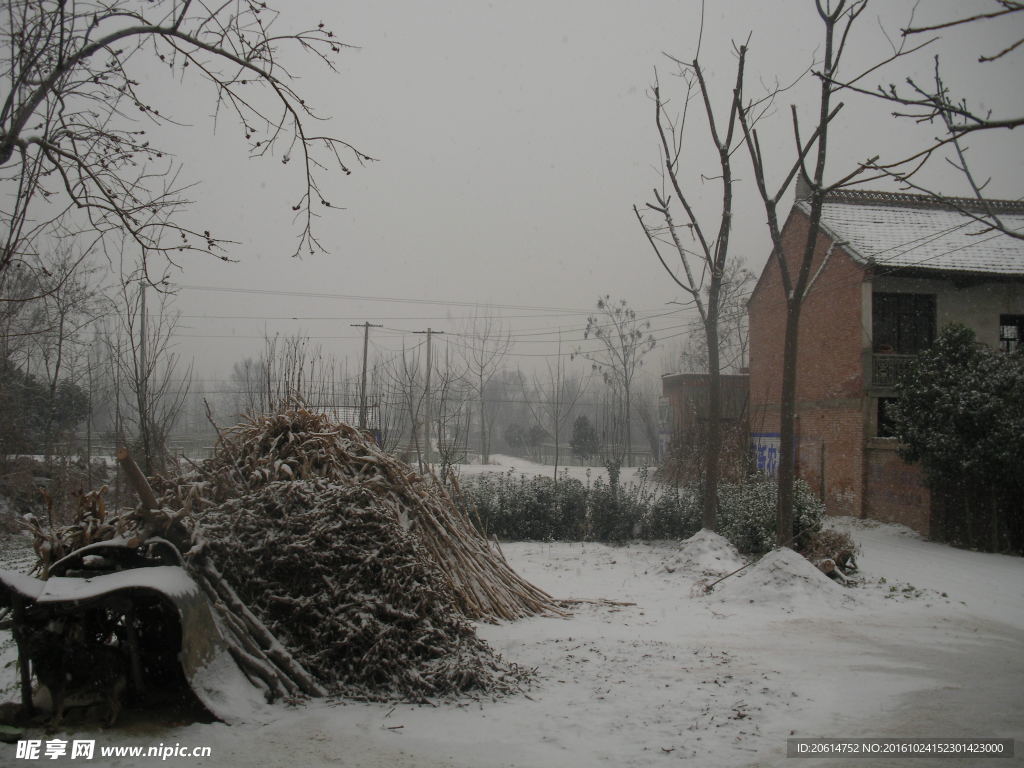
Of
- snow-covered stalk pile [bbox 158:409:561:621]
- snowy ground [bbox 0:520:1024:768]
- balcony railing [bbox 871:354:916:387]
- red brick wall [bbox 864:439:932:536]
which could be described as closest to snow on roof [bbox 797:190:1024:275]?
balcony railing [bbox 871:354:916:387]

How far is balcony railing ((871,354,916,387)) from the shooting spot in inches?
719

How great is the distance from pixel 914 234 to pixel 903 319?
264 cm

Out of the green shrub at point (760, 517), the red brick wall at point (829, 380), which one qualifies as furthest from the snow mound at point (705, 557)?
the red brick wall at point (829, 380)

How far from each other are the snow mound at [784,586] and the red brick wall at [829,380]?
8.53 m

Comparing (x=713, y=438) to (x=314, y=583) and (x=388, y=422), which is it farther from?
(x=314, y=583)

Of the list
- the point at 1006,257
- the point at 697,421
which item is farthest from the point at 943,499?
the point at 1006,257

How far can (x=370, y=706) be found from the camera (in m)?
4.79

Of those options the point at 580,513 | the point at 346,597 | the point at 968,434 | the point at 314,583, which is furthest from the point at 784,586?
the point at 968,434

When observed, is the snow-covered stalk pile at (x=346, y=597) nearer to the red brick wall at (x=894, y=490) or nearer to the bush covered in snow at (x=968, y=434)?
the bush covered in snow at (x=968, y=434)

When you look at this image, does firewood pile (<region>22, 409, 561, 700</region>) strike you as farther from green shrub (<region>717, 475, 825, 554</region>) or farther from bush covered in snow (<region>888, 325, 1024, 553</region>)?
bush covered in snow (<region>888, 325, 1024, 553</region>)

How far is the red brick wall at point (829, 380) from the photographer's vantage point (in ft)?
60.0

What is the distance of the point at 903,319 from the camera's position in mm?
19906

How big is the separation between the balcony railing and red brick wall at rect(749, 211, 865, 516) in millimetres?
336

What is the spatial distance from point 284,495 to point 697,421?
14.7 metres
